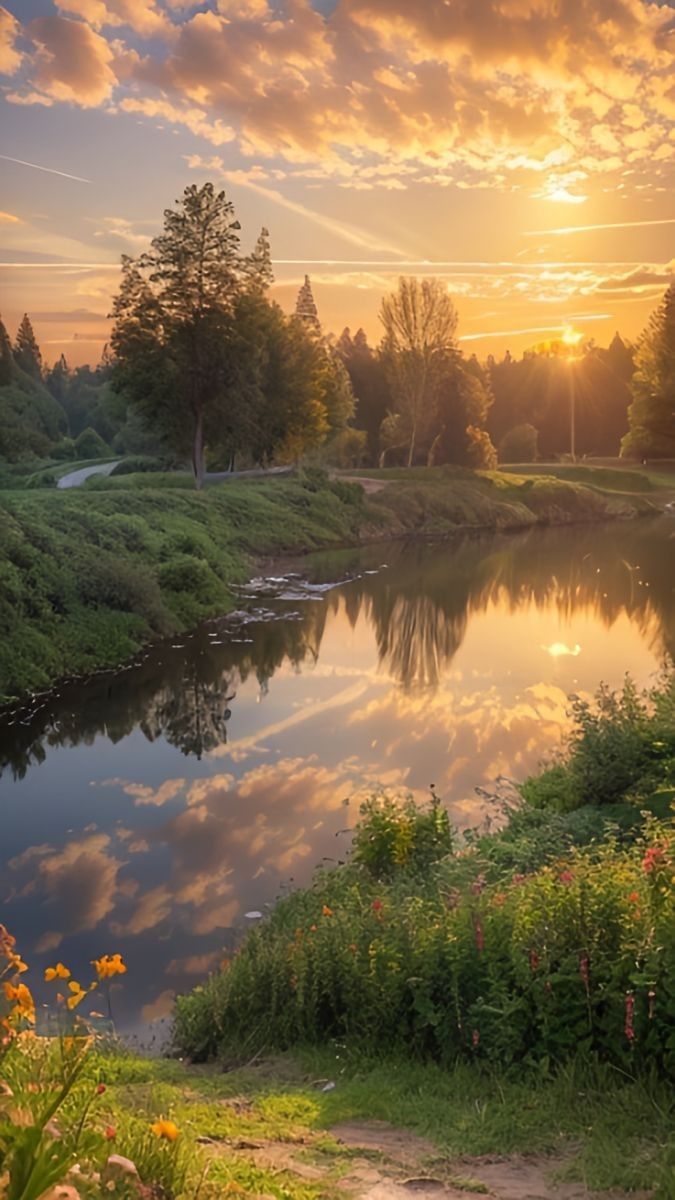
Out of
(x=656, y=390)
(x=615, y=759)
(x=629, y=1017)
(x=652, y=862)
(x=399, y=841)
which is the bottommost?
(x=399, y=841)

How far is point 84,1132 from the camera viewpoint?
3.24 metres

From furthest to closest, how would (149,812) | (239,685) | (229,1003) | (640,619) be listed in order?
(640,619) → (239,685) → (149,812) → (229,1003)

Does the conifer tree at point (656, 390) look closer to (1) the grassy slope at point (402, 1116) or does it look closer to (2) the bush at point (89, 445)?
(2) the bush at point (89, 445)

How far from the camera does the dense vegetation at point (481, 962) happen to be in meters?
5.06

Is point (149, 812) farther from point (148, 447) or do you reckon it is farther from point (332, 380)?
point (148, 447)

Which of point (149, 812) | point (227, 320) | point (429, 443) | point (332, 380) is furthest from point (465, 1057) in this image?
point (429, 443)

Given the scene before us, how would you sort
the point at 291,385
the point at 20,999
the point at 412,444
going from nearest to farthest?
the point at 20,999
the point at 291,385
the point at 412,444

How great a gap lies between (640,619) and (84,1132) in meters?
22.2

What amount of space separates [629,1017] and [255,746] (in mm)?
9689

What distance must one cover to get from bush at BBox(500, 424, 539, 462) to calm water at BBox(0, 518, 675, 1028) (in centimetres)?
4936

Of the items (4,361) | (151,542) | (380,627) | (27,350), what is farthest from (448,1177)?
(27,350)

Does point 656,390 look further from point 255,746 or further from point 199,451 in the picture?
point 255,746

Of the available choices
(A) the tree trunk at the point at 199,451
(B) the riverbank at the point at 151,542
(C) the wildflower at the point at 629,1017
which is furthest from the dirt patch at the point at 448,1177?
(A) the tree trunk at the point at 199,451

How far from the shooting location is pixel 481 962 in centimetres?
573
